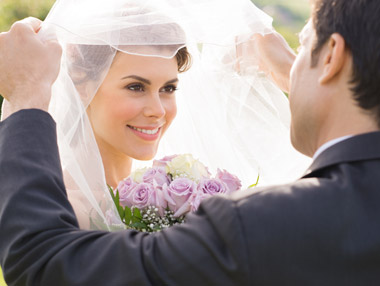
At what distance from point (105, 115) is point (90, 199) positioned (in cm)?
90

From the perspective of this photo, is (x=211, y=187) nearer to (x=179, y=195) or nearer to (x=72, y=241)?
(x=179, y=195)

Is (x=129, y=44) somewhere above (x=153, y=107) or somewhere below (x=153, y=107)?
above

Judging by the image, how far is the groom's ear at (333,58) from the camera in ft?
5.97

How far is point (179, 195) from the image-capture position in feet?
8.10

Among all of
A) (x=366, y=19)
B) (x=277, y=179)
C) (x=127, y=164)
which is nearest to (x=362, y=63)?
(x=366, y=19)

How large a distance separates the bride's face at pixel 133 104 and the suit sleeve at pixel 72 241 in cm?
115

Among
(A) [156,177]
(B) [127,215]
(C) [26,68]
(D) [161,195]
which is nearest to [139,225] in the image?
(B) [127,215]

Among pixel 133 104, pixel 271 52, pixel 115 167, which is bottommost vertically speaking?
pixel 115 167

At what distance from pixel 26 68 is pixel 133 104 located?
103 cm

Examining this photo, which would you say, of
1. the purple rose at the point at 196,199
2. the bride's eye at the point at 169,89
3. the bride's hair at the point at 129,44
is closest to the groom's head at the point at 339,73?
the purple rose at the point at 196,199

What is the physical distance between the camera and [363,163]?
177cm

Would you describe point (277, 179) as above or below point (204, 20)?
below

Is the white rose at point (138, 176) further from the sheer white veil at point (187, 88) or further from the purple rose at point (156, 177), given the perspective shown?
the sheer white veil at point (187, 88)

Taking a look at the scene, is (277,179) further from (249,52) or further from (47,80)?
(47,80)
